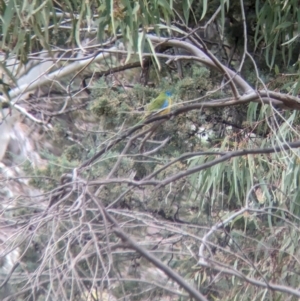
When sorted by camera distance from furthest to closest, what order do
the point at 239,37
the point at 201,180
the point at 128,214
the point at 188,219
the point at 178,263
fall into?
the point at 188,219, the point at 239,37, the point at 178,263, the point at 201,180, the point at 128,214

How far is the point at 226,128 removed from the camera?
373 cm

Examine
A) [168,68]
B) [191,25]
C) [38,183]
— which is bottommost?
[38,183]

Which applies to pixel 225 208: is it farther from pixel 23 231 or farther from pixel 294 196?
pixel 23 231

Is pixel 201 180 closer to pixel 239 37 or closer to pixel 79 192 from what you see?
pixel 239 37

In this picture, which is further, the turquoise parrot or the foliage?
the turquoise parrot

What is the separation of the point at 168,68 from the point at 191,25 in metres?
0.31

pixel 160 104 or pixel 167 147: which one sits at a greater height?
pixel 160 104

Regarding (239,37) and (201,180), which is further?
(239,37)

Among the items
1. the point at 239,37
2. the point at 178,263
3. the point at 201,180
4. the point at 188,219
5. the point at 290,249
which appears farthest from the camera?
the point at 188,219

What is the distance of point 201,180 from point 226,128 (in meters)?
0.72

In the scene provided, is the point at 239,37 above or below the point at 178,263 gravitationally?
above

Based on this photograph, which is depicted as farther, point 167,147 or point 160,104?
point 167,147

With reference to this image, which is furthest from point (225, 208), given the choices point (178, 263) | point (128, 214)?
point (128, 214)

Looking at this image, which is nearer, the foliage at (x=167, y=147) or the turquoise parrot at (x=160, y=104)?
the foliage at (x=167, y=147)
